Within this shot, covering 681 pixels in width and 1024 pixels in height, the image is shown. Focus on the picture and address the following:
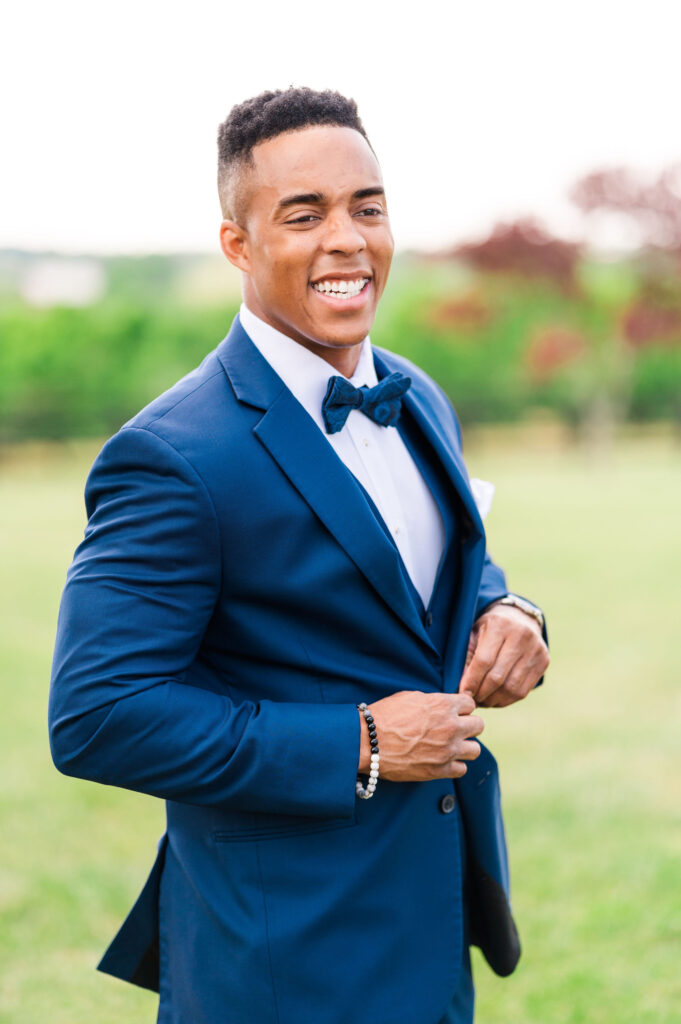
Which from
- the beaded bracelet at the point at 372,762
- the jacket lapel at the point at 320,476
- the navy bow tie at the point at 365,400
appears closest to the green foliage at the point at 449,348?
the navy bow tie at the point at 365,400

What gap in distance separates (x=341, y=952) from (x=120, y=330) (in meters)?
36.5

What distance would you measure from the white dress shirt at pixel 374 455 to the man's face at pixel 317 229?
5cm

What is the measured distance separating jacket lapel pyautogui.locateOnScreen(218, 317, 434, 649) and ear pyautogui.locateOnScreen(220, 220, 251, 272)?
0.61 ft

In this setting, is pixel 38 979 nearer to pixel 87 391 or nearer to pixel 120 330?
pixel 87 391

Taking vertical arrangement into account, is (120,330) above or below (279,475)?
above

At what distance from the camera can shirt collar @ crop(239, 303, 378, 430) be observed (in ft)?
5.56

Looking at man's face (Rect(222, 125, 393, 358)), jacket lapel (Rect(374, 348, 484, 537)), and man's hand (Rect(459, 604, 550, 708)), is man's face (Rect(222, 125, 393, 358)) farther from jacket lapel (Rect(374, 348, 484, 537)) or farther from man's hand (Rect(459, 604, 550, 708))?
man's hand (Rect(459, 604, 550, 708))

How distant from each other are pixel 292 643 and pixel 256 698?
109 millimetres

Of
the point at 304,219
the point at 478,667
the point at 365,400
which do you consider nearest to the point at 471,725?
the point at 478,667

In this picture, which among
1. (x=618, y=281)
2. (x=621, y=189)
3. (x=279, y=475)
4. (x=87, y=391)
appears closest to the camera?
(x=279, y=475)

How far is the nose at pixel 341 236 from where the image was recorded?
1.61m

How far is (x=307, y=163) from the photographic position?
5.25ft

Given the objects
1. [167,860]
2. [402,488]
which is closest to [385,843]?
[167,860]

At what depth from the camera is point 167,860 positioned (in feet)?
5.88
